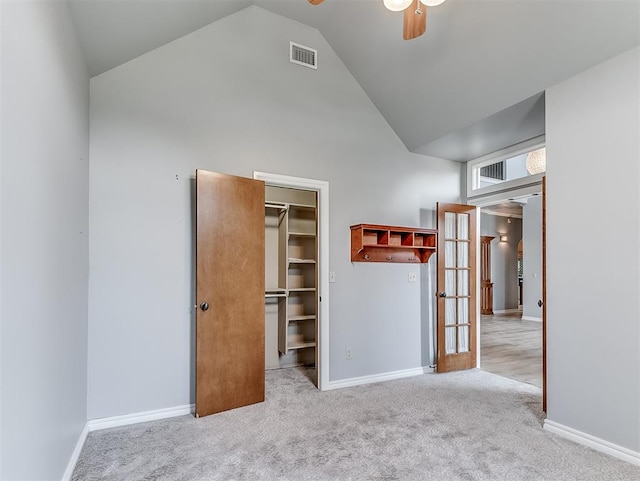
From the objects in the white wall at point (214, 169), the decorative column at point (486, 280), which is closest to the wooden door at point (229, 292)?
the white wall at point (214, 169)

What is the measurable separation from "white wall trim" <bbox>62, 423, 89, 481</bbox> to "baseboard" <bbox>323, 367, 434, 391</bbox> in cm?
209

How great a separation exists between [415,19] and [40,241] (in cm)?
243

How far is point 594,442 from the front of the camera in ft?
8.49

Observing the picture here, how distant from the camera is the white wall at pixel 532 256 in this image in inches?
346

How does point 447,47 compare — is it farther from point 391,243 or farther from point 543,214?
point 391,243

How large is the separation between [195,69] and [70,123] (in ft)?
4.56

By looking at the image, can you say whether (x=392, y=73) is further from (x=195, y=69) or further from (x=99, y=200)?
(x=99, y=200)

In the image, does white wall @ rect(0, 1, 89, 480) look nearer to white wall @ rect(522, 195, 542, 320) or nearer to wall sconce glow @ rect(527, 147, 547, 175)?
wall sconce glow @ rect(527, 147, 547, 175)

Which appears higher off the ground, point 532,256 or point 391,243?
point 391,243

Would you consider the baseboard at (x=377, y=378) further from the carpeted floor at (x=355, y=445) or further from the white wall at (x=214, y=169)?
the carpeted floor at (x=355, y=445)

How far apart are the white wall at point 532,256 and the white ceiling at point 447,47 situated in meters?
5.57

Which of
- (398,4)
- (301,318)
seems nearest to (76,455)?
(301,318)

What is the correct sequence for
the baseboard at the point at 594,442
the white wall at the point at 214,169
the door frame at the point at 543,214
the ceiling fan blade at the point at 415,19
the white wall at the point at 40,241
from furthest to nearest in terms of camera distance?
the door frame at the point at 543,214 < the white wall at the point at 214,169 < the baseboard at the point at 594,442 < the ceiling fan blade at the point at 415,19 < the white wall at the point at 40,241

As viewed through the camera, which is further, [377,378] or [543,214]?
[377,378]
